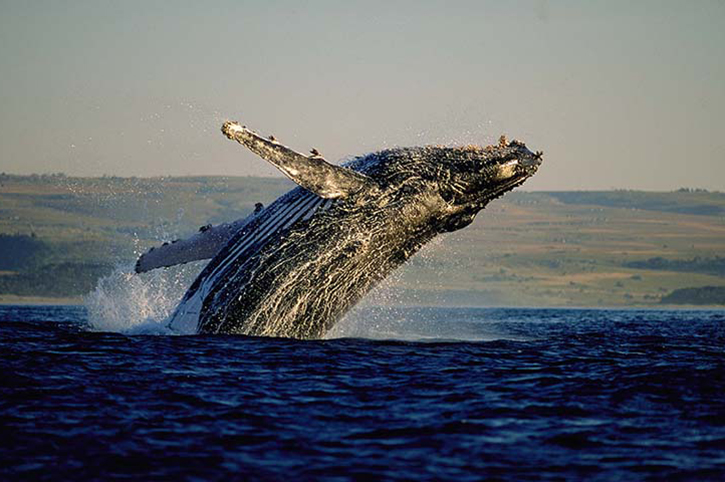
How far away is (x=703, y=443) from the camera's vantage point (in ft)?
31.9

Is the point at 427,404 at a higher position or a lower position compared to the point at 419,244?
lower

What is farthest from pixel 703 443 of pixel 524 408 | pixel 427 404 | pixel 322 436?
pixel 322 436

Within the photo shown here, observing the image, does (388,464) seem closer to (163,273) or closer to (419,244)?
(419,244)

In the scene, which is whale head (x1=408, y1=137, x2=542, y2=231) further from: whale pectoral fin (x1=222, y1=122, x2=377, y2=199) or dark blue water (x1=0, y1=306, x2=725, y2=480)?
dark blue water (x1=0, y1=306, x2=725, y2=480)

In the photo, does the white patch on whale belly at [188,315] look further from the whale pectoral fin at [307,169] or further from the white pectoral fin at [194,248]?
the whale pectoral fin at [307,169]

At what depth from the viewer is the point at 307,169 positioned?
15.1m

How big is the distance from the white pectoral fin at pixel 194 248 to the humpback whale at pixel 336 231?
143 mm

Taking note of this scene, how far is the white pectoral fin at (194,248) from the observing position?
17.4 m

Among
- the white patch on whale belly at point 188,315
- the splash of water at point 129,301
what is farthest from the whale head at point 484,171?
the splash of water at point 129,301

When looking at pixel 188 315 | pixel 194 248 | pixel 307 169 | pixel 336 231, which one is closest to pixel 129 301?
pixel 194 248

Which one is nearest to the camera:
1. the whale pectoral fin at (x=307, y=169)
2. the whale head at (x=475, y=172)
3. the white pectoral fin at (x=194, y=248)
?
the whale pectoral fin at (x=307, y=169)

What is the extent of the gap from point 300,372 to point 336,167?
3.81m

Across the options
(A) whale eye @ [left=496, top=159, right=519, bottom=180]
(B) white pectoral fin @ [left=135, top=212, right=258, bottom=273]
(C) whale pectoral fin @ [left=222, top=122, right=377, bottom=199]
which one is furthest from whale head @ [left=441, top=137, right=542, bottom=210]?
(B) white pectoral fin @ [left=135, top=212, right=258, bottom=273]

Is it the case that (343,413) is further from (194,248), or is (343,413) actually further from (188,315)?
(194,248)
